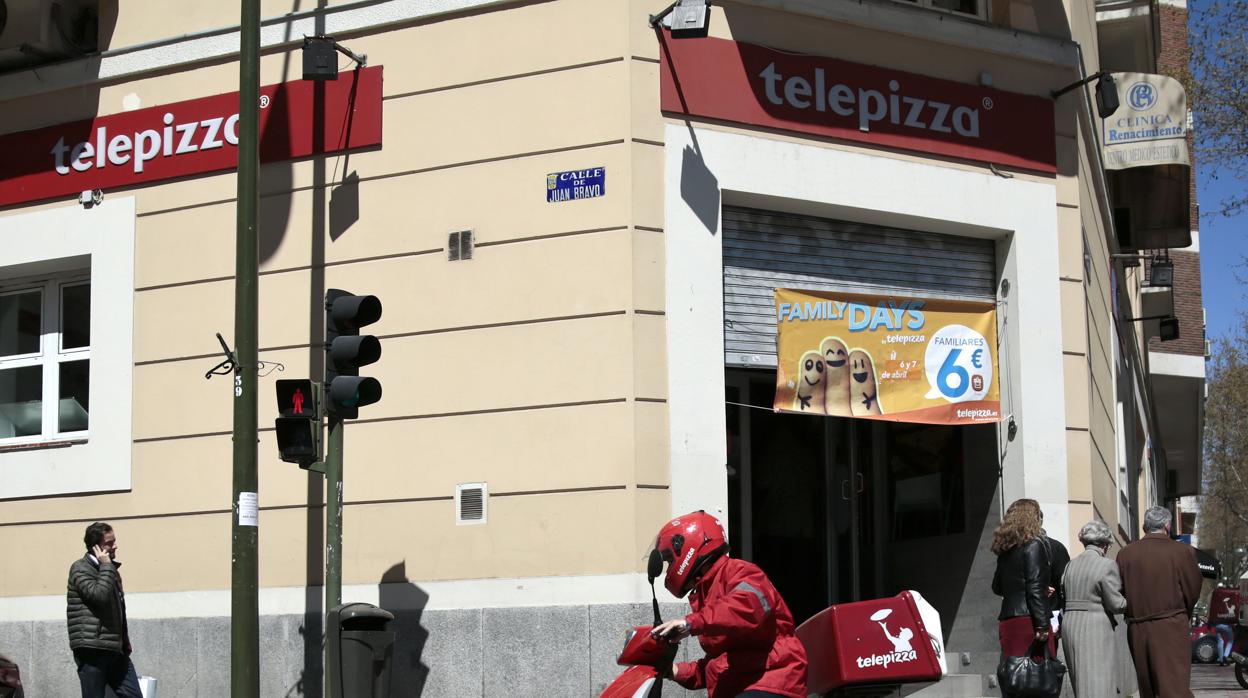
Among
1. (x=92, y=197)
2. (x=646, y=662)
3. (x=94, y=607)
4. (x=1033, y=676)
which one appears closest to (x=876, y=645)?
(x=646, y=662)

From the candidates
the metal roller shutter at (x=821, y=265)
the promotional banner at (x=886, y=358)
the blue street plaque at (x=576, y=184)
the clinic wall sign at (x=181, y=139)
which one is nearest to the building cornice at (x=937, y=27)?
the metal roller shutter at (x=821, y=265)

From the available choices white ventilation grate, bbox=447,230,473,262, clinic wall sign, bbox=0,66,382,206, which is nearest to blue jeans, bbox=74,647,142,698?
white ventilation grate, bbox=447,230,473,262

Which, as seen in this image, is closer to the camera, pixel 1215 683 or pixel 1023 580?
pixel 1023 580

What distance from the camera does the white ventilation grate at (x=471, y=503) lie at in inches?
422

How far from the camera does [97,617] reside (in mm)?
9742

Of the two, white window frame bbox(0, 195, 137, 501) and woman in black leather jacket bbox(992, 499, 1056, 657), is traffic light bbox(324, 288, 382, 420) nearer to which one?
white window frame bbox(0, 195, 137, 501)

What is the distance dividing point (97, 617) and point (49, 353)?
3.94 m

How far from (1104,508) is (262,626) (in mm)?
8613

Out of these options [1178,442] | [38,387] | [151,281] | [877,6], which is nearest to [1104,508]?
[877,6]

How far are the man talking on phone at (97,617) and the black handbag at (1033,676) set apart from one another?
626cm

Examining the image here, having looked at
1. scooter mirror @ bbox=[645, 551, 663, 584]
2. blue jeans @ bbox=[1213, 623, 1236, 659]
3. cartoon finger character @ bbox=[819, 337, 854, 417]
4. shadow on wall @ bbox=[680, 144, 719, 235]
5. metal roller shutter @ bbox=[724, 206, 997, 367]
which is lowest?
blue jeans @ bbox=[1213, 623, 1236, 659]

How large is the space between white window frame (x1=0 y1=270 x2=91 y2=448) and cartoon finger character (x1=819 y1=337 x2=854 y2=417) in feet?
21.5

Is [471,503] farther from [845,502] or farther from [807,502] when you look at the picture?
[845,502]

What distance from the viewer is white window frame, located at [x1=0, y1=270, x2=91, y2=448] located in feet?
41.4
